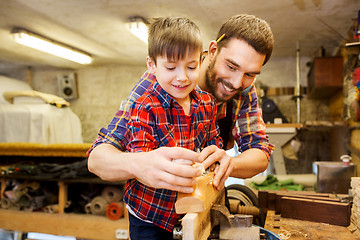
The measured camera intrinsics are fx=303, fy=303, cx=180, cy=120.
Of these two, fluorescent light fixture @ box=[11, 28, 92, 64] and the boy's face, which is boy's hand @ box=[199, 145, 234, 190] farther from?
fluorescent light fixture @ box=[11, 28, 92, 64]

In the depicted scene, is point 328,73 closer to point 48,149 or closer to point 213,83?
point 213,83

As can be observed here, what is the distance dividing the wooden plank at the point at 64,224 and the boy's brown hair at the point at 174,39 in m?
2.88

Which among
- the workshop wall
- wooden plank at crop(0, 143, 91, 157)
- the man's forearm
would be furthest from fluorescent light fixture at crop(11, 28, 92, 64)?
the man's forearm

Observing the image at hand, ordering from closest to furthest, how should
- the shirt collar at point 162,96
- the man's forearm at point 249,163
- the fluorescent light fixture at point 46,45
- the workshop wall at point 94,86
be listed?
1. the shirt collar at point 162,96
2. the man's forearm at point 249,163
3. the fluorescent light fixture at point 46,45
4. the workshop wall at point 94,86

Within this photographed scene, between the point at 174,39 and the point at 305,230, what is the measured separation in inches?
39.6

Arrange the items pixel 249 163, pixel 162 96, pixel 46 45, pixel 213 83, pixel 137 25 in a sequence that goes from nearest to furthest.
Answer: pixel 162 96 → pixel 249 163 → pixel 213 83 → pixel 137 25 → pixel 46 45

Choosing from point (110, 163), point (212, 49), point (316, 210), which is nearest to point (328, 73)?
point (316, 210)

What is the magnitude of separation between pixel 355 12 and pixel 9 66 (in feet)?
25.0

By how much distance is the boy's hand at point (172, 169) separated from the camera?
0.82 m

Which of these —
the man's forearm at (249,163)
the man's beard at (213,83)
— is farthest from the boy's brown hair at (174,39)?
the man's forearm at (249,163)

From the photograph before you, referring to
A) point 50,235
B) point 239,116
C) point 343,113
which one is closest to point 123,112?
point 239,116

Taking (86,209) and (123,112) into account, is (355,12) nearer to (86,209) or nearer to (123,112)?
(123,112)

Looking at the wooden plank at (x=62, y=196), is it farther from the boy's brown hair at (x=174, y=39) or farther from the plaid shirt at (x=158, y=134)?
the boy's brown hair at (x=174, y=39)

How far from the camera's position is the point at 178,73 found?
3.39 feet
